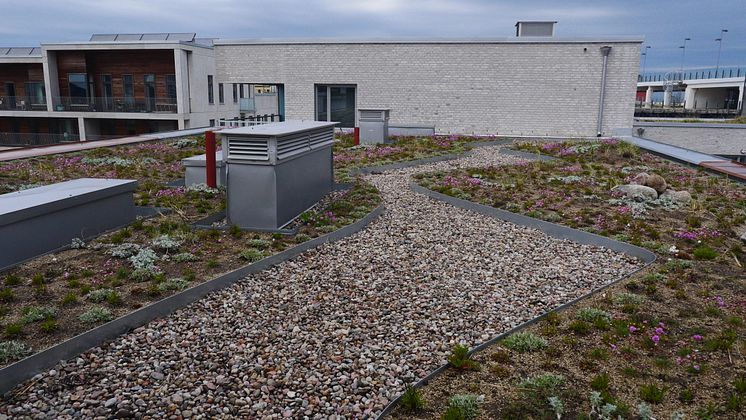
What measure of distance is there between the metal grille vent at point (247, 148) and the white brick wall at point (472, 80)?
1951 cm

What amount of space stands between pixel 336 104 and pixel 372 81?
2.46 meters

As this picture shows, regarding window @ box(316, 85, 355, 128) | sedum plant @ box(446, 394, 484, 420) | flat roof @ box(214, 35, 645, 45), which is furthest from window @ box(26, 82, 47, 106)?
sedum plant @ box(446, 394, 484, 420)

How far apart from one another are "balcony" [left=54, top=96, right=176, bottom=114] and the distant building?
0.06 m

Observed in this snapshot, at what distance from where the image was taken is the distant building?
25.7 metres

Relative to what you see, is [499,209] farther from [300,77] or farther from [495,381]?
[300,77]

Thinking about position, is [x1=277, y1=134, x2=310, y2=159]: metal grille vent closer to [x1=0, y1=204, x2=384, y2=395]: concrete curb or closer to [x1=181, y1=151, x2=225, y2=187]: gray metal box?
[x1=0, y1=204, x2=384, y2=395]: concrete curb

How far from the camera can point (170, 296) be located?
5.96m

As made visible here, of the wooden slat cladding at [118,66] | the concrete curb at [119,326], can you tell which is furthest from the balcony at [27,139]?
the concrete curb at [119,326]

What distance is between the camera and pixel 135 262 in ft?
23.0

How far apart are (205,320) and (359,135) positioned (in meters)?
15.8

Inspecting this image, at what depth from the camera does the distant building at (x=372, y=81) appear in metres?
25.7

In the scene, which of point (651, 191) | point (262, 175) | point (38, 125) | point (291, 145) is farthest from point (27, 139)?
point (651, 191)

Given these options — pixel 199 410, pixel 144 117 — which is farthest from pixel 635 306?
pixel 144 117

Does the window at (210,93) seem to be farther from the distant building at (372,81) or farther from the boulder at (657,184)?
the boulder at (657,184)
